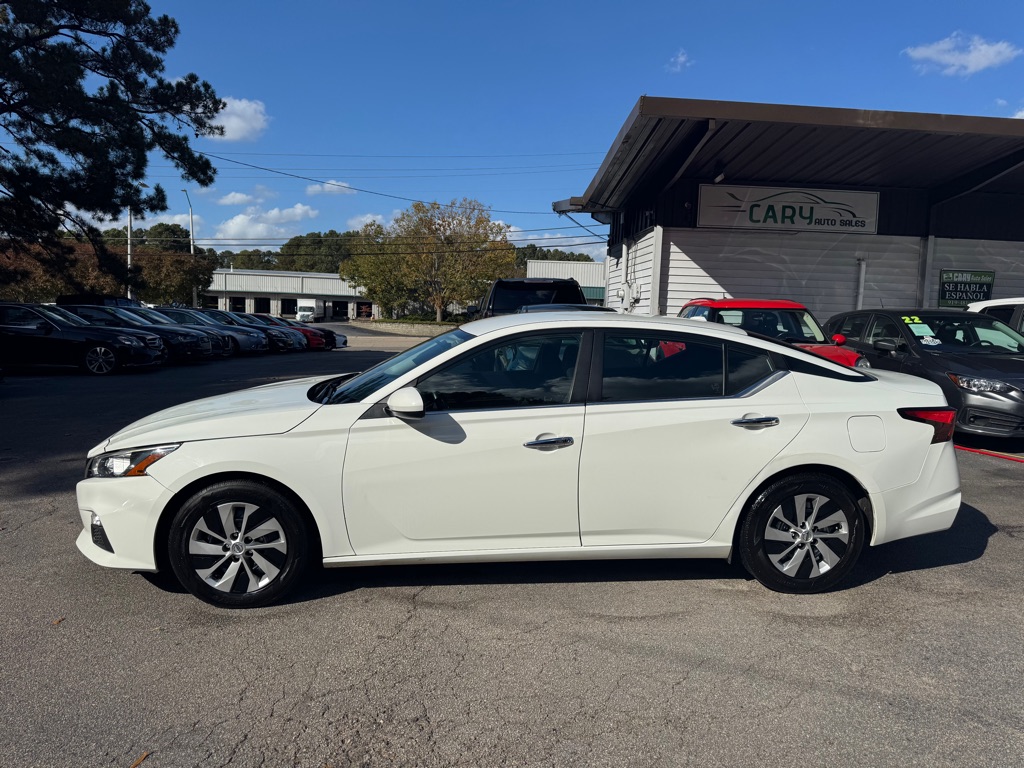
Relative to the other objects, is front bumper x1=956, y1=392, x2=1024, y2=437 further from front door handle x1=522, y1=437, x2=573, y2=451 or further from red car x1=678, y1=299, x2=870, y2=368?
front door handle x1=522, y1=437, x2=573, y2=451

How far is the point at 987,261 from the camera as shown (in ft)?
58.4

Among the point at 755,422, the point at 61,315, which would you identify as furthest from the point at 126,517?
the point at 61,315

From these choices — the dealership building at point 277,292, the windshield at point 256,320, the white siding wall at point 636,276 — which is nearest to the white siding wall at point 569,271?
the dealership building at point 277,292

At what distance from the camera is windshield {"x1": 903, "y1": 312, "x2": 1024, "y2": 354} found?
873 cm

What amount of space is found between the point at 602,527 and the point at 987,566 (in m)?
2.62

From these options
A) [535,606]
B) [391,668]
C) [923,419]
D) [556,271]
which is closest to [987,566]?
[923,419]

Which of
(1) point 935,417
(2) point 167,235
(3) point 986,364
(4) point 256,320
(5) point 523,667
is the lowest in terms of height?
(5) point 523,667

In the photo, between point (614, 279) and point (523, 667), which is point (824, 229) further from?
point (523, 667)

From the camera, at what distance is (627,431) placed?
3.91 meters

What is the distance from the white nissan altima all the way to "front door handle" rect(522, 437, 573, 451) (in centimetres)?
1

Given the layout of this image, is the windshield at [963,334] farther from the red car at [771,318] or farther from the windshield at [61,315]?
the windshield at [61,315]

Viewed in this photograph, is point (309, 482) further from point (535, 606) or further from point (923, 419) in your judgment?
point (923, 419)

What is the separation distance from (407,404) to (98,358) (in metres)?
13.8

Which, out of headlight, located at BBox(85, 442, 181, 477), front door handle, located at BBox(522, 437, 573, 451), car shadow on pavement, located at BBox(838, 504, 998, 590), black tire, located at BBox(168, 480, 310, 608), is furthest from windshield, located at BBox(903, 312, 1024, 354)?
headlight, located at BBox(85, 442, 181, 477)
